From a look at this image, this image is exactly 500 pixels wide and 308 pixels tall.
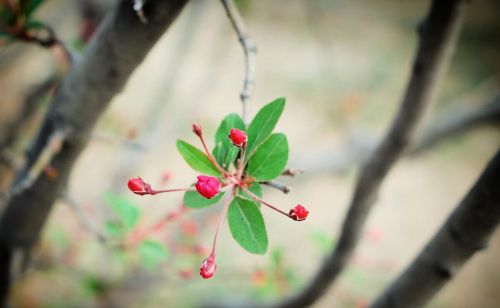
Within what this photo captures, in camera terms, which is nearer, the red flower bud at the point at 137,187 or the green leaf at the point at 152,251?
the red flower bud at the point at 137,187

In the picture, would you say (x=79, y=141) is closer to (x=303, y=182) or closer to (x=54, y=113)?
(x=54, y=113)

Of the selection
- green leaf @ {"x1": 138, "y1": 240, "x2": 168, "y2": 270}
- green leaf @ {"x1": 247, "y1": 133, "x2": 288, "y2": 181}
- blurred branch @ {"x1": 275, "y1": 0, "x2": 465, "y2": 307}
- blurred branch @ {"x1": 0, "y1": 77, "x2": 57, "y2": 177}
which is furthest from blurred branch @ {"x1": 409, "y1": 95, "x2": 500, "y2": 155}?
blurred branch @ {"x1": 0, "y1": 77, "x2": 57, "y2": 177}

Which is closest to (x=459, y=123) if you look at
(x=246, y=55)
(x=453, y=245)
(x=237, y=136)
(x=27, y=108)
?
(x=453, y=245)

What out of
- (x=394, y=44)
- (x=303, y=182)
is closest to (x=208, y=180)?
(x=303, y=182)

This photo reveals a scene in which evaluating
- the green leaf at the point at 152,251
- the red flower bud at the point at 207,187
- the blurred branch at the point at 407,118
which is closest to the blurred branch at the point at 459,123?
the blurred branch at the point at 407,118

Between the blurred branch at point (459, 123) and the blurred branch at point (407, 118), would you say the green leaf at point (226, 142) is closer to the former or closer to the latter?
the blurred branch at point (407, 118)

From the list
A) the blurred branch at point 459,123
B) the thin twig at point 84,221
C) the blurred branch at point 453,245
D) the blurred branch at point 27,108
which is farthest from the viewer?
the blurred branch at point 27,108

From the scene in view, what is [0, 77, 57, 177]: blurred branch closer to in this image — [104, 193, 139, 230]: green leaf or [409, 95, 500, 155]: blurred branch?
[104, 193, 139, 230]: green leaf
